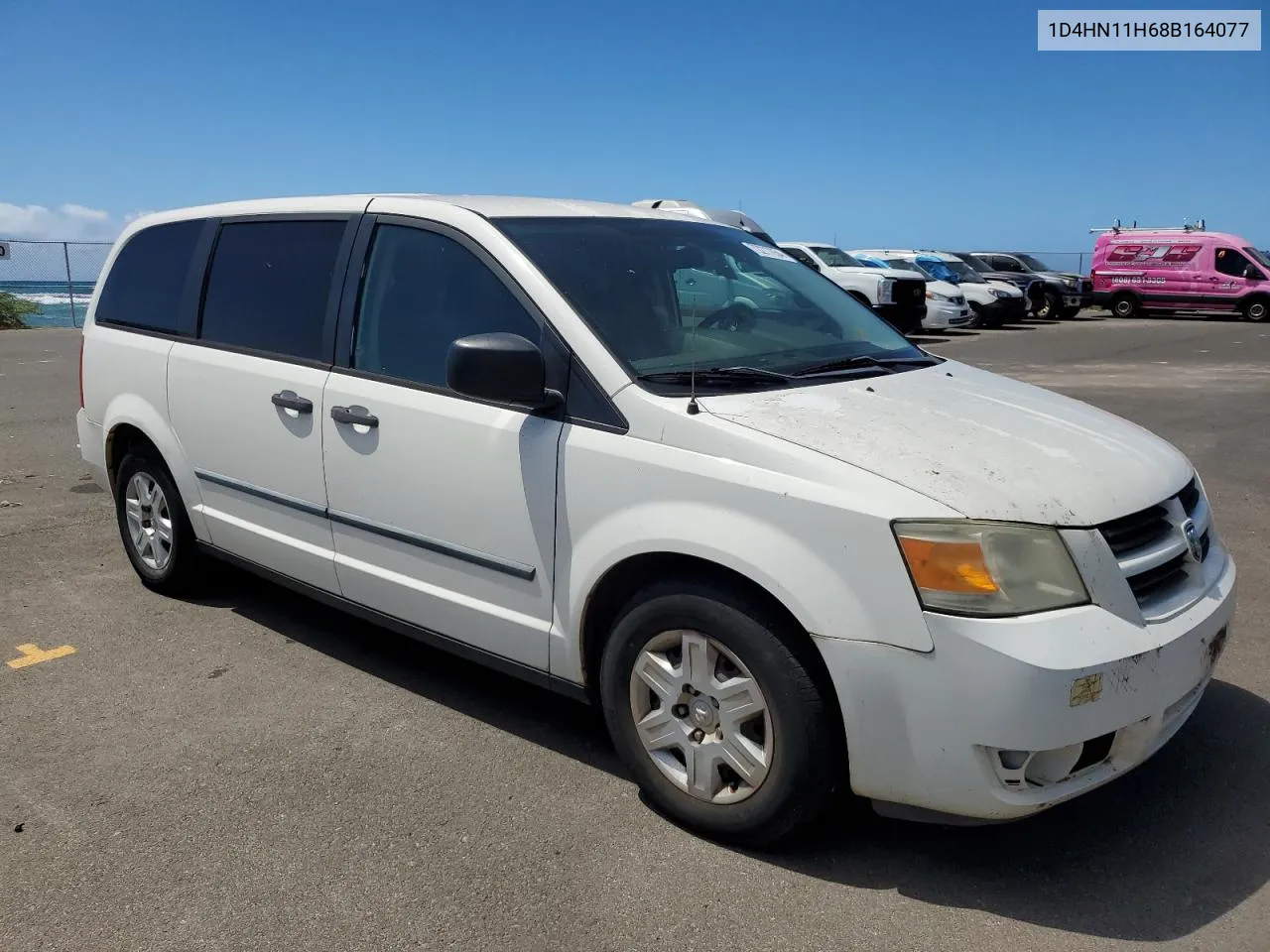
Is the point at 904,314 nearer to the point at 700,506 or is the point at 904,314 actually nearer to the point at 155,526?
the point at 700,506

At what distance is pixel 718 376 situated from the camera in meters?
3.24

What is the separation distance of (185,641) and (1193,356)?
1714cm

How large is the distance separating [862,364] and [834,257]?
763 inches

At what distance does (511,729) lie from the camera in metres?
3.75

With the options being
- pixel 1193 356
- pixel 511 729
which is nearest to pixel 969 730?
pixel 511 729

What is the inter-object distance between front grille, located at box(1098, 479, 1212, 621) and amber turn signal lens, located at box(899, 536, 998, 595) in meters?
0.38

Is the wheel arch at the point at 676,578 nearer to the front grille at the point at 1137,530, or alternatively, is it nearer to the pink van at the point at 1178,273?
the front grille at the point at 1137,530

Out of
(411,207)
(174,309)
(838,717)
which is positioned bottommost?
(838,717)

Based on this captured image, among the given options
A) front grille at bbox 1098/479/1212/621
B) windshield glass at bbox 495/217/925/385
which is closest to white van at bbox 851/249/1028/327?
windshield glass at bbox 495/217/925/385

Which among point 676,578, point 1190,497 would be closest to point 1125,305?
point 1190,497

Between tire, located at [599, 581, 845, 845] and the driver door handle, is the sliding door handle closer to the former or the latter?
the driver door handle

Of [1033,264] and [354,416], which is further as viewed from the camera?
[1033,264]

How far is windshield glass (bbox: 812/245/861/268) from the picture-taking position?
2202cm

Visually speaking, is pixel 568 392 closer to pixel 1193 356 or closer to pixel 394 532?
pixel 394 532
